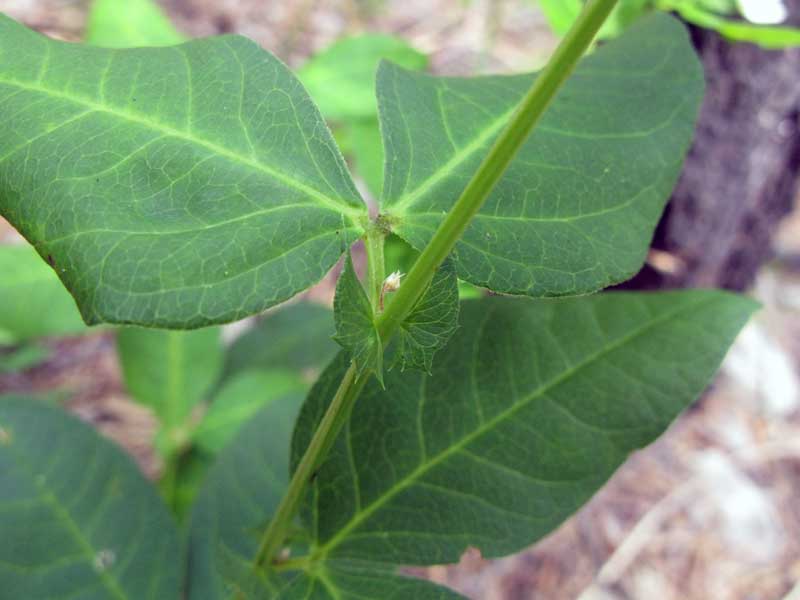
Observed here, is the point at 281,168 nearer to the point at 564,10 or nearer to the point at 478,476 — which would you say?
the point at 478,476

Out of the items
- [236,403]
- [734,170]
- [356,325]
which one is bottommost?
[236,403]

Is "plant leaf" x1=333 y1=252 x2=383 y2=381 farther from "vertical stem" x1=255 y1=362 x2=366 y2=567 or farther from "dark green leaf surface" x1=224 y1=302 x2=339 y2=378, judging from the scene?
"dark green leaf surface" x1=224 y1=302 x2=339 y2=378

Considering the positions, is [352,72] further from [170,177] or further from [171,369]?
[170,177]

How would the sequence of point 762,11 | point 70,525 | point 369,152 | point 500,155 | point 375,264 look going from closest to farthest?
point 500,155 → point 375,264 → point 70,525 → point 762,11 → point 369,152

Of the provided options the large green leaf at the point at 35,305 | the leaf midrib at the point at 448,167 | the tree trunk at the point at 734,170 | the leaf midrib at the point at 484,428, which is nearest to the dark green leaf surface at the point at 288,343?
the large green leaf at the point at 35,305

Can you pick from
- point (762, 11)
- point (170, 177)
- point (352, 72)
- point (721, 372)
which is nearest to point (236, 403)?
point (352, 72)

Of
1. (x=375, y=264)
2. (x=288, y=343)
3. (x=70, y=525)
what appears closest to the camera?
(x=375, y=264)

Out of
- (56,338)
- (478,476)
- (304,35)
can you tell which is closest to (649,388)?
(478,476)
